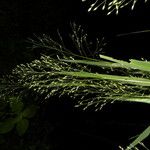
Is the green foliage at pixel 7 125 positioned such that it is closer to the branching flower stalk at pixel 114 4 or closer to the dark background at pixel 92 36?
the dark background at pixel 92 36

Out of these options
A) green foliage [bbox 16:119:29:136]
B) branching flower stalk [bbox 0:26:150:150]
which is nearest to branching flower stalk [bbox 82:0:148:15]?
branching flower stalk [bbox 0:26:150:150]

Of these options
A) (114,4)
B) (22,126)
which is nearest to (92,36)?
(22,126)

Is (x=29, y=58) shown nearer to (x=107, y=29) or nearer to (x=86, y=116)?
(x=86, y=116)

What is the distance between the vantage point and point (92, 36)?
142 centimetres

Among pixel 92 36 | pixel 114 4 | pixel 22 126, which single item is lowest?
pixel 22 126

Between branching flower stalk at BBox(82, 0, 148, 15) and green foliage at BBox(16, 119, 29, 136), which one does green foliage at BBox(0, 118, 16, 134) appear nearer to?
green foliage at BBox(16, 119, 29, 136)

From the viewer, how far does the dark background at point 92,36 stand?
1286mm

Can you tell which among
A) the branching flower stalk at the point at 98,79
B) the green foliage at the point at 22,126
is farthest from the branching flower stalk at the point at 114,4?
the green foliage at the point at 22,126

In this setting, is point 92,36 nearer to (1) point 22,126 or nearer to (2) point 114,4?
(1) point 22,126

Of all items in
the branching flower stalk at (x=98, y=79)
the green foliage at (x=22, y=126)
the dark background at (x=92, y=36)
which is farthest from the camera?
the green foliage at (x=22, y=126)

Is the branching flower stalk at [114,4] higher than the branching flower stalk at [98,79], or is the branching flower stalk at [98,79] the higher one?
the branching flower stalk at [114,4]

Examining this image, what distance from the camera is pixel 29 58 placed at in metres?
2.03

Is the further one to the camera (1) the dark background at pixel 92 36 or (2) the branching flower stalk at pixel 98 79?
(1) the dark background at pixel 92 36

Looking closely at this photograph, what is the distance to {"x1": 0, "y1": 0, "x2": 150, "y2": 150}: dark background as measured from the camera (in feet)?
4.22
